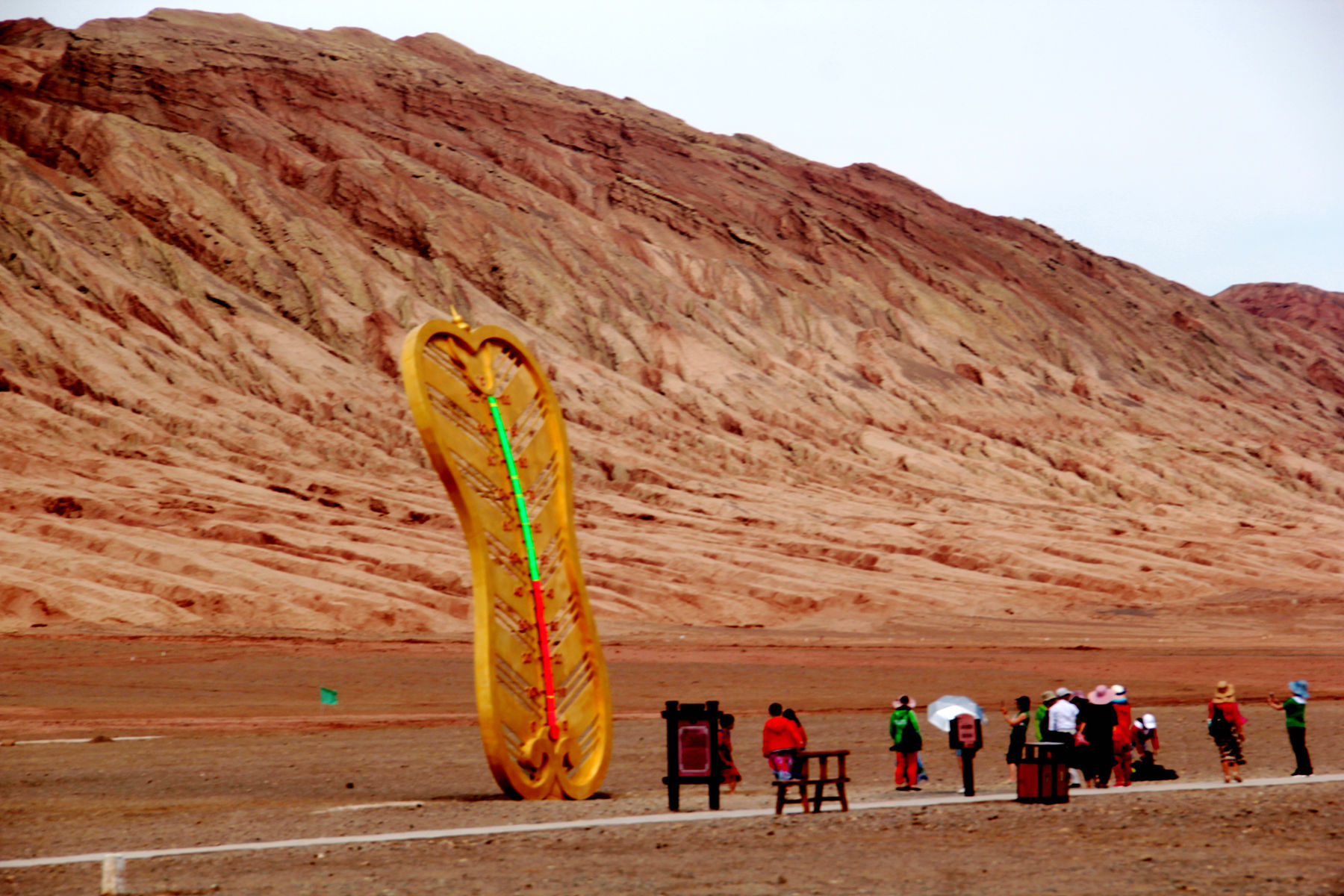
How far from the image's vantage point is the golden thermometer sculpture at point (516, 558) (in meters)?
13.0

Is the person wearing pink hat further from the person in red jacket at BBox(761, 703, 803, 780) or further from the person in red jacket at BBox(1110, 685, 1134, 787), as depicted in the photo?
the person in red jacket at BBox(761, 703, 803, 780)

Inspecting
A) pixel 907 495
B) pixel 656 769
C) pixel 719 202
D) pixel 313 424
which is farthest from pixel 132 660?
pixel 719 202

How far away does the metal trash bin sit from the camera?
12.5 m

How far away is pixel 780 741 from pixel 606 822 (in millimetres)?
2018

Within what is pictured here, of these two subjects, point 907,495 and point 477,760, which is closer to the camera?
point 477,760

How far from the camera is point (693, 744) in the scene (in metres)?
12.2

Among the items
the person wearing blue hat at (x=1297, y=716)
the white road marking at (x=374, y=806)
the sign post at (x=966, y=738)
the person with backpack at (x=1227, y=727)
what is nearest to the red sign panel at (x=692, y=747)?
the sign post at (x=966, y=738)

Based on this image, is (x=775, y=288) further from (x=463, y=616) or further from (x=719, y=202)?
(x=463, y=616)

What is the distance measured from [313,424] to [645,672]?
1061 inches

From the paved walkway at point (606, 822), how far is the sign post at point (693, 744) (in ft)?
1.11

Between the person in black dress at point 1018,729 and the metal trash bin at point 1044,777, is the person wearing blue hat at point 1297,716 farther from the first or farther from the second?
the metal trash bin at point 1044,777

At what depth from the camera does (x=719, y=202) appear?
89250 mm

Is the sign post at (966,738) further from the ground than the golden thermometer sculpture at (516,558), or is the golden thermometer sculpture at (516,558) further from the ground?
the golden thermometer sculpture at (516,558)

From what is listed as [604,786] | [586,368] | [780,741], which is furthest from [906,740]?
[586,368]
